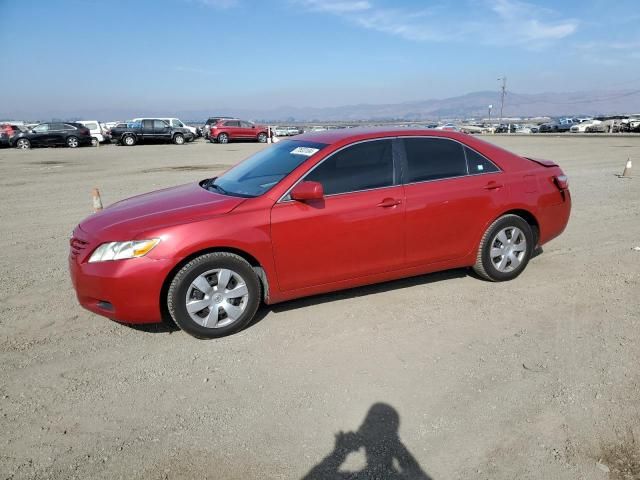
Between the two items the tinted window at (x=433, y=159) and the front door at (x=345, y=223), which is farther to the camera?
the tinted window at (x=433, y=159)

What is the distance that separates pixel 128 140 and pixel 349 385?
101 feet

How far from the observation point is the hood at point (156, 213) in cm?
365

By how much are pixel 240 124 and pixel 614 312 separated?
30.9 meters

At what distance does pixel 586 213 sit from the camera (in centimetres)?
809

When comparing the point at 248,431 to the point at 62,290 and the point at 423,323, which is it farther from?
the point at 62,290

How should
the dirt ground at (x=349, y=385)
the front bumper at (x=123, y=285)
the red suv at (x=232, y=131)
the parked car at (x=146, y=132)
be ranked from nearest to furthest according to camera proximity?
the dirt ground at (x=349, y=385), the front bumper at (x=123, y=285), the parked car at (x=146, y=132), the red suv at (x=232, y=131)

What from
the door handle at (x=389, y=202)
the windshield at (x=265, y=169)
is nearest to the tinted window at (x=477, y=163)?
the door handle at (x=389, y=202)

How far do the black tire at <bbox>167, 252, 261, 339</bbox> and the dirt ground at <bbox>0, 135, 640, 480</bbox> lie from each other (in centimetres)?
12

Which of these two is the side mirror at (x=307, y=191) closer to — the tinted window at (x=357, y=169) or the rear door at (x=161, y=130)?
the tinted window at (x=357, y=169)

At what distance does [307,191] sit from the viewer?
3752mm

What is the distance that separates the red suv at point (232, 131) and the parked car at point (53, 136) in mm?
8030

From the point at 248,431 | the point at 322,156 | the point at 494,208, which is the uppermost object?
the point at 322,156

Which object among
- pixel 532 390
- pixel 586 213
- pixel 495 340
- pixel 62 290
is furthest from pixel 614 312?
pixel 62 290

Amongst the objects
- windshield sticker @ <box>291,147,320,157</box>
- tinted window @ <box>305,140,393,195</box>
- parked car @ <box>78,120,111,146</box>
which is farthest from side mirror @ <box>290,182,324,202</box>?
parked car @ <box>78,120,111,146</box>
